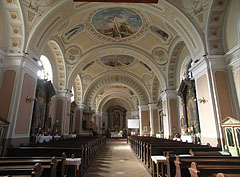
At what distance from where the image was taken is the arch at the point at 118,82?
17719mm

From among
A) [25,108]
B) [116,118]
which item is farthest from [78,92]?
[116,118]

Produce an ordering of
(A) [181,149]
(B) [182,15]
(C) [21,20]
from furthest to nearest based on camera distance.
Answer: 1. (B) [182,15]
2. (C) [21,20]
3. (A) [181,149]

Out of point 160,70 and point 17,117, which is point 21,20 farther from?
point 160,70

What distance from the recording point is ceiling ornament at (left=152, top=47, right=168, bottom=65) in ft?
38.9

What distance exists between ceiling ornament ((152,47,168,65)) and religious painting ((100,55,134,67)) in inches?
134

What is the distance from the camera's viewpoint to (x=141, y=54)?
1246cm

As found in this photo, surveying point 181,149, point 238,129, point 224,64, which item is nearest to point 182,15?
point 224,64

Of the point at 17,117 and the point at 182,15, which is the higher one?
the point at 182,15

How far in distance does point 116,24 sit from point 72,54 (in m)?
4.09

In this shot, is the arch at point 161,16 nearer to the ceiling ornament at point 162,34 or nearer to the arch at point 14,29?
the arch at point 14,29

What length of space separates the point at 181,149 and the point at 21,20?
7594 millimetres

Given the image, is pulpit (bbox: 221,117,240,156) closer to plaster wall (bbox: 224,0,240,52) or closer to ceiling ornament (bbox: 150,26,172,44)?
plaster wall (bbox: 224,0,240,52)

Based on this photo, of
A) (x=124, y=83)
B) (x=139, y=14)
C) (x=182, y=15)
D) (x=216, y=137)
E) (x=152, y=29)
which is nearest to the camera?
(x=216, y=137)

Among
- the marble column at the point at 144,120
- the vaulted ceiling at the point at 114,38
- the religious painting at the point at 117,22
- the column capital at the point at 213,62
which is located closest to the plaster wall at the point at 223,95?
the column capital at the point at 213,62
